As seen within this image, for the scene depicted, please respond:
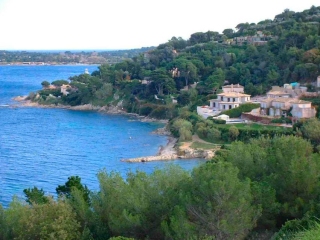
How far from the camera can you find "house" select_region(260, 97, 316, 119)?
3086 cm

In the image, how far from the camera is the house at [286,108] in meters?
30.9

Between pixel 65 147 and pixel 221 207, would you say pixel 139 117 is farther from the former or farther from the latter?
pixel 221 207

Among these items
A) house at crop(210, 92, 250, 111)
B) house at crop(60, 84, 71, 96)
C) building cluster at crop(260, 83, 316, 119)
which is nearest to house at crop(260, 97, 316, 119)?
building cluster at crop(260, 83, 316, 119)

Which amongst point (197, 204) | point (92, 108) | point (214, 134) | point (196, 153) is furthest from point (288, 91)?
point (197, 204)

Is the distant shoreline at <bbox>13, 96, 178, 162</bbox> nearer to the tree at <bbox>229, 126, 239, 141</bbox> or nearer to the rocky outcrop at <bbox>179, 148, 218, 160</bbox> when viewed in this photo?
the rocky outcrop at <bbox>179, 148, 218, 160</bbox>

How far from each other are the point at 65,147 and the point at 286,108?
1458cm

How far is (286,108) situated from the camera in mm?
32219

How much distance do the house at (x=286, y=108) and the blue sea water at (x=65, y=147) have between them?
7301mm

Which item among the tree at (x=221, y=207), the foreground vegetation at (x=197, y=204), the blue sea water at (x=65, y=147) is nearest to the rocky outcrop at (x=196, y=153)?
the blue sea water at (x=65, y=147)

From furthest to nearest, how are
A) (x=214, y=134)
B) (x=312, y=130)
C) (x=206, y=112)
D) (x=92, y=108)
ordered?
(x=92, y=108) < (x=206, y=112) < (x=214, y=134) < (x=312, y=130)

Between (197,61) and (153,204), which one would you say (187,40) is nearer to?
(197,61)

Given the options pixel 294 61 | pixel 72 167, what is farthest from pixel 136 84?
pixel 72 167

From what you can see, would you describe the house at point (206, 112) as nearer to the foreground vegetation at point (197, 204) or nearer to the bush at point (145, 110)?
the bush at point (145, 110)

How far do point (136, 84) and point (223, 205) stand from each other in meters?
39.7
